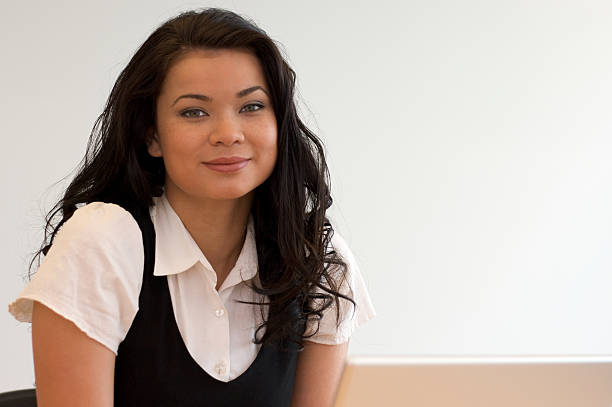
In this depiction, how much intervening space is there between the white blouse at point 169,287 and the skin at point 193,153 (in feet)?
0.11

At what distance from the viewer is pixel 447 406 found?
3.02ft

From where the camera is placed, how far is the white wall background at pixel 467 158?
11.1 feet

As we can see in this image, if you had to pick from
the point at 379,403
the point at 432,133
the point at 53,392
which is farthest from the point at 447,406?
the point at 432,133

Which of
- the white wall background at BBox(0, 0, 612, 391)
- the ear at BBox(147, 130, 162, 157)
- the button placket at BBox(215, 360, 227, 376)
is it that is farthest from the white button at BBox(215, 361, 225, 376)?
the white wall background at BBox(0, 0, 612, 391)

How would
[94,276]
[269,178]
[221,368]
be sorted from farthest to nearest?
[269,178] → [221,368] → [94,276]

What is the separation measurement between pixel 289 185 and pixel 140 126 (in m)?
0.30

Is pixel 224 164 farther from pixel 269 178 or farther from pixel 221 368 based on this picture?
pixel 221 368

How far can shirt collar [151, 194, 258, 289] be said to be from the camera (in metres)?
1.64

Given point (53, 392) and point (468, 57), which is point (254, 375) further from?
point (468, 57)

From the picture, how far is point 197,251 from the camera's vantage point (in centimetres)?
168

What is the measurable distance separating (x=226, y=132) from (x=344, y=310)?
18.5 inches

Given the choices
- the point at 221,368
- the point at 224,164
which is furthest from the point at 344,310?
the point at 224,164

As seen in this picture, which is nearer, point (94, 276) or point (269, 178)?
point (94, 276)

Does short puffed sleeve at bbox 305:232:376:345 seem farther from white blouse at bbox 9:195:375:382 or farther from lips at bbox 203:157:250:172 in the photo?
lips at bbox 203:157:250:172
